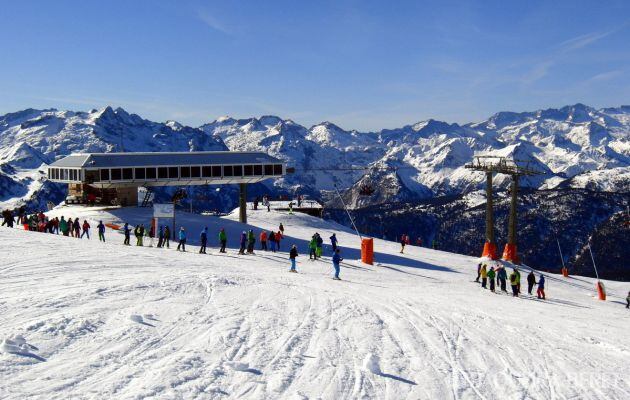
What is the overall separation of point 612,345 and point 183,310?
39.4 feet

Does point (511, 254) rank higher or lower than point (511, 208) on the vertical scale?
lower

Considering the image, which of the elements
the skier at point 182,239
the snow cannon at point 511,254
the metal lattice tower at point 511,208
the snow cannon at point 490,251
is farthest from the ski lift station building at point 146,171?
the snow cannon at point 511,254

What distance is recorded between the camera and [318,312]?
16781 millimetres

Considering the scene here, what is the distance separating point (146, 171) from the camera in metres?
49.0

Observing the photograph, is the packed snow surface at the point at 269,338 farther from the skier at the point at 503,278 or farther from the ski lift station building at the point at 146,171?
the ski lift station building at the point at 146,171

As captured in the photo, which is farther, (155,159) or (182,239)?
(155,159)

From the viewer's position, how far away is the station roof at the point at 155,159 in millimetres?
46963

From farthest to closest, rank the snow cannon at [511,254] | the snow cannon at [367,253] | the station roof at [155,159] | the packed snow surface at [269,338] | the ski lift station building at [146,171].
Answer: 1. the station roof at [155,159]
2. the ski lift station building at [146,171]
3. the snow cannon at [511,254]
4. the snow cannon at [367,253]
5. the packed snow surface at [269,338]

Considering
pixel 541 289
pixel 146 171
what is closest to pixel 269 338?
pixel 541 289

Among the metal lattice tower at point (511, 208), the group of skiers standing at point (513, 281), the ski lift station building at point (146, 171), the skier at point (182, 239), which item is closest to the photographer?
the group of skiers standing at point (513, 281)

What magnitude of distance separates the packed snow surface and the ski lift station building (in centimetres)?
2275

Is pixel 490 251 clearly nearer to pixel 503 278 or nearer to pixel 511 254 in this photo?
pixel 511 254

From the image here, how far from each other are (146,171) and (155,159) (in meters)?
1.77

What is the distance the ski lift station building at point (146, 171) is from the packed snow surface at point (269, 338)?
74.6 ft
